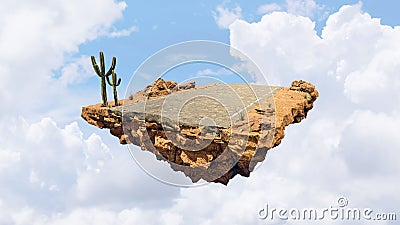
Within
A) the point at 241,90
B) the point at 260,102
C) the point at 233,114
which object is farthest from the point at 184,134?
the point at 241,90

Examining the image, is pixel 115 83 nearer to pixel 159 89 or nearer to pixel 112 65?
pixel 112 65

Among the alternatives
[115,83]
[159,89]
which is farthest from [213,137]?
[159,89]

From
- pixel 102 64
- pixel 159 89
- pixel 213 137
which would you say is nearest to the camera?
pixel 213 137

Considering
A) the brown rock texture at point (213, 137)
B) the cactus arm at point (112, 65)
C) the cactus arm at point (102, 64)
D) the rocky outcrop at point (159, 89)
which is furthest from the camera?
the rocky outcrop at point (159, 89)

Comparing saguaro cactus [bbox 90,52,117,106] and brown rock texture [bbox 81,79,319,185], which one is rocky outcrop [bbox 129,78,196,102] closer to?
brown rock texture [bbox 81,79,319,185]

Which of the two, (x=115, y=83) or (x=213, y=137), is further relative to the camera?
(x=115, y=83)

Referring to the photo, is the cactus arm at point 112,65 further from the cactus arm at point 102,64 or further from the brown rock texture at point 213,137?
the brown rock texture at point 213,137

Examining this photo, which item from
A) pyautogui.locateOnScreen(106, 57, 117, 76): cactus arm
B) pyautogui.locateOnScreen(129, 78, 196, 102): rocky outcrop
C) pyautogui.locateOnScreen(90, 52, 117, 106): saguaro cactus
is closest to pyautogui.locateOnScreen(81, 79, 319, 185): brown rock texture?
pyautogui.locateOnScreen(129, 78, 196, 102): rocky outcrop

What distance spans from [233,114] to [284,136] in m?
1.59

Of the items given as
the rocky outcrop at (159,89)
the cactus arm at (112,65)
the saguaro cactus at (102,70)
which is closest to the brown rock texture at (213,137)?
the rocky outcrop at (159,89)

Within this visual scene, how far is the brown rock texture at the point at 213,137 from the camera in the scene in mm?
12031

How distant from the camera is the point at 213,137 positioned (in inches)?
481

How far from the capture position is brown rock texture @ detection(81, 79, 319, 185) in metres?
12.0

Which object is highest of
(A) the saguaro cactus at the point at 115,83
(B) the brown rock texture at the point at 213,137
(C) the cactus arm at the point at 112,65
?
(C) the cactus arm at the point at 112,65
